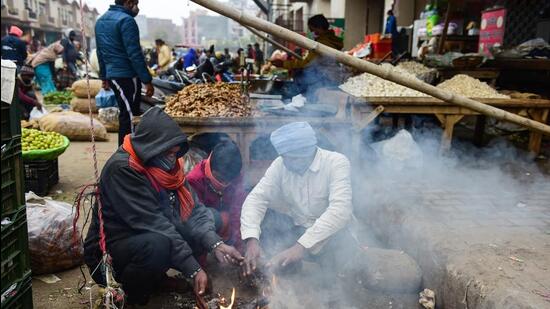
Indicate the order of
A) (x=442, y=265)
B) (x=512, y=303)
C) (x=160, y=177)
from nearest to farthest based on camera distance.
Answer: (x=512, y=303)
(x=160, y=177)
(x=442, y=265)

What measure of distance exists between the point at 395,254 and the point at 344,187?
729 mm

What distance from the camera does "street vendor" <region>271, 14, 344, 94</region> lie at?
22.1ft

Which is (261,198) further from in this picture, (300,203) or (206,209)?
(206,209)

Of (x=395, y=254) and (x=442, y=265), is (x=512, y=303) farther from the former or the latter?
(x=395, y=254)

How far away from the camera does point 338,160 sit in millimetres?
3404

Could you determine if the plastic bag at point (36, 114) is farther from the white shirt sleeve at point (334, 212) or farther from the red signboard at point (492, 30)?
the red signboard at point (492, 30)

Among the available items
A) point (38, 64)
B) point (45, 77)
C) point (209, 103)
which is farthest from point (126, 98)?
point (45, 77)

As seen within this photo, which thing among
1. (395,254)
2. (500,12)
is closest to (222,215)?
(395,254)

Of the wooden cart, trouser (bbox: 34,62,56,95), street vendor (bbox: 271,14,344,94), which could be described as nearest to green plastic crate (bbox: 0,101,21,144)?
the wooden cart

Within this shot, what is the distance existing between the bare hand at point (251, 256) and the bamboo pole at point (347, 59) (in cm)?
143

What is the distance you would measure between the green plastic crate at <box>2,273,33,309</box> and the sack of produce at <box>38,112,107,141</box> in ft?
21.2

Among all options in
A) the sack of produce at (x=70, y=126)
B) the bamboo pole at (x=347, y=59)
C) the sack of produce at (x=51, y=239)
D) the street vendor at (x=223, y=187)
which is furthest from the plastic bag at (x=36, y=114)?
the bamboo pole at (x=347, y=59)

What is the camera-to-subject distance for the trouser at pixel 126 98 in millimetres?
5855

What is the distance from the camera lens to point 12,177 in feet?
6.97
